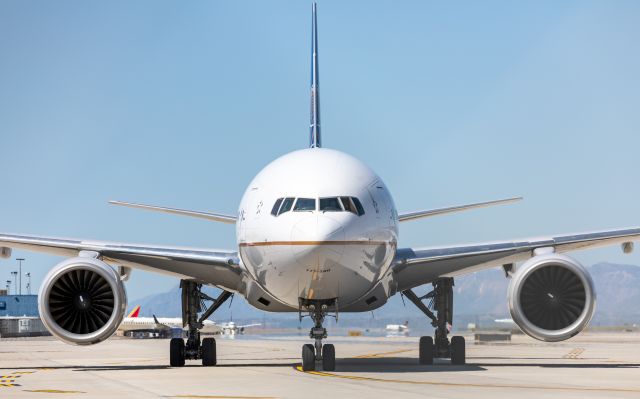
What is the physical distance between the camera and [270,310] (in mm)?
23062

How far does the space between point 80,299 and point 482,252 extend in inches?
341

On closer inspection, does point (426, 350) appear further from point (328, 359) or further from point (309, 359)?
point (309, 359)

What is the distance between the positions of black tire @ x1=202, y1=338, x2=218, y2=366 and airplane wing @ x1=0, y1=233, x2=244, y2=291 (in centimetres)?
188

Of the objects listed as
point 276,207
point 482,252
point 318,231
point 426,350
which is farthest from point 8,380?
point 426,350

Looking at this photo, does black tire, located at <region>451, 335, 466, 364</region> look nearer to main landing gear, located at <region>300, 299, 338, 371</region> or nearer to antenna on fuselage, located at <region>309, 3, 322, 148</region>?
main landing gear, located at <region>300, 299, 338, 371</region>

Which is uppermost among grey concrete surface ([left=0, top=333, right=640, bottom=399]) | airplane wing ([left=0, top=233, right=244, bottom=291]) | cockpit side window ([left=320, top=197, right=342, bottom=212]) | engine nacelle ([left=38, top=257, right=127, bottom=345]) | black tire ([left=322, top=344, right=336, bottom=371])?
cockpit side window ([left=320, top=197, right=342, bottom=212])

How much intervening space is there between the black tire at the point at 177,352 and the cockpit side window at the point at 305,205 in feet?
20.9

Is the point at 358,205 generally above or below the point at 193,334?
above

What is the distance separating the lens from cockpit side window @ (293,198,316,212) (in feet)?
63.0

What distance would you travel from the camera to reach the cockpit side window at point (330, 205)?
63.0ft

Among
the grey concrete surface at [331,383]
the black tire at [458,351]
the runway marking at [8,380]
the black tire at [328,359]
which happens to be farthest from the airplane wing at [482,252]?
the runway marking at [8,380]

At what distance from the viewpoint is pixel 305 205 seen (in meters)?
19.3

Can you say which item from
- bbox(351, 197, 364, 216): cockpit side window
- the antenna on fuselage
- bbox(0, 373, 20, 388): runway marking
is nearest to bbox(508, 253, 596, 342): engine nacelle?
bbox(351, 197, 364, 216): cockpit side window

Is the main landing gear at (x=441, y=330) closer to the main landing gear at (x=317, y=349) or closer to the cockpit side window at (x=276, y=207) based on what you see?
the main landing gear at (x=317, y=349)
